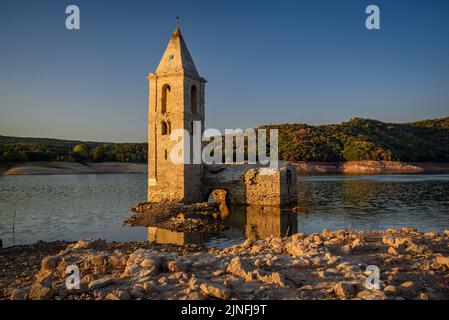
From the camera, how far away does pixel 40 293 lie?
6.19m

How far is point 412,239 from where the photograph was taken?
9.32 metres

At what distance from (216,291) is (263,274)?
3.77ft

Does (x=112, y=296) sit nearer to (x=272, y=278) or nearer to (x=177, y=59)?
(x=272, y=278)

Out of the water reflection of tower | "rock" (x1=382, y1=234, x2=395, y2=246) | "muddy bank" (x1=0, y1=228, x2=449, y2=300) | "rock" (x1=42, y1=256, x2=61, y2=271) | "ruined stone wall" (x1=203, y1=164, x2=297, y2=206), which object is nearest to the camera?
"muddy bank" (x1=0, y1=228, x2=449, y2=300)

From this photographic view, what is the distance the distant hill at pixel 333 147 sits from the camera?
6744cm

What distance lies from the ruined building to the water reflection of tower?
1435mm

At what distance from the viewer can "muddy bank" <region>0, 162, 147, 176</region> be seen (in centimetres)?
6381

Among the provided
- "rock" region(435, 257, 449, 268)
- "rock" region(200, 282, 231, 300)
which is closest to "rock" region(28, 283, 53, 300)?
"rock" region(200, 282, 231, 300)

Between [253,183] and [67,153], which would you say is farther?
[67,153]

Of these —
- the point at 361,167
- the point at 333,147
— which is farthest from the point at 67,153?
the point at 361,167

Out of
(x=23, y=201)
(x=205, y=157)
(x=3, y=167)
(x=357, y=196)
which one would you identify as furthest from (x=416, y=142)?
(x=3, y=167)

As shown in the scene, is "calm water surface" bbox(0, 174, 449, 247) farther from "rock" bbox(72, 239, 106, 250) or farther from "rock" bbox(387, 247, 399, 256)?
"rock" bbox(387, 247, 399, 256)
